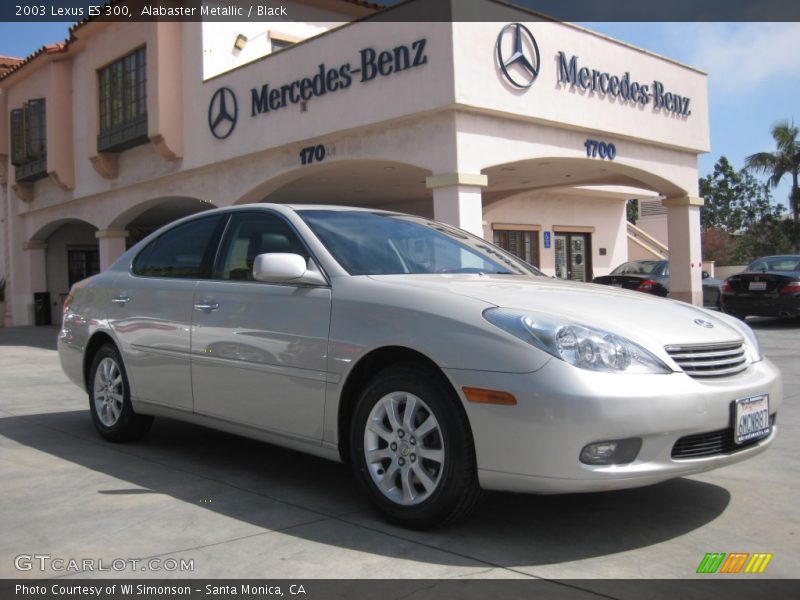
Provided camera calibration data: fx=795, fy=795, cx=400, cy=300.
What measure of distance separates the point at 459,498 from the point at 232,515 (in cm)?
123

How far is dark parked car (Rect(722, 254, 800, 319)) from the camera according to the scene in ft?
48.0

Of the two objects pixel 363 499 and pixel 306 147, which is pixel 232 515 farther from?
pixel 306 147

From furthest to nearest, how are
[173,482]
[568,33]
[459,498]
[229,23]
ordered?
1. [229,23]
2. [568,33]
3. [173,482]
4. [459,498]

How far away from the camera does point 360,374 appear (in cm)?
396

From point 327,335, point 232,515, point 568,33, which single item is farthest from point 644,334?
point 568,33

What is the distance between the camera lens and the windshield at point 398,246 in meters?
4.37

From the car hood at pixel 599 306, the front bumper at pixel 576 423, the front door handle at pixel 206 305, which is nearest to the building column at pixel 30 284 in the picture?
the front door handle at pixel 206 305

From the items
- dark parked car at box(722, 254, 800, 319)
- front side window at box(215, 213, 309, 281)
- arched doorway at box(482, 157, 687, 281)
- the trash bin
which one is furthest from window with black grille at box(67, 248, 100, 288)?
front side window at box(215, 213, 309, 281)

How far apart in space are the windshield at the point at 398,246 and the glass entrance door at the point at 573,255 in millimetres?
18611

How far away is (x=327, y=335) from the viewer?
4.03m

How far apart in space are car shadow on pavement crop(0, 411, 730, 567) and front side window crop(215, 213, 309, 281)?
123 centimetres

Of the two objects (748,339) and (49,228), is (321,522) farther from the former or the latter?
(49,228)

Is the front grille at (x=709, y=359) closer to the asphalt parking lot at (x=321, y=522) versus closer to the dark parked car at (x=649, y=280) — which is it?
the asphalt parking lot at (x=321, y=522)

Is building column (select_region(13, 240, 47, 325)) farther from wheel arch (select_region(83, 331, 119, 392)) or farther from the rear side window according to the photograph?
the rear side window
